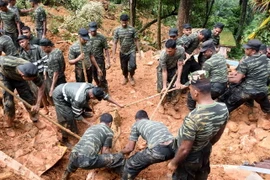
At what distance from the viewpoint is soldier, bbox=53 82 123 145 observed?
4.92 m

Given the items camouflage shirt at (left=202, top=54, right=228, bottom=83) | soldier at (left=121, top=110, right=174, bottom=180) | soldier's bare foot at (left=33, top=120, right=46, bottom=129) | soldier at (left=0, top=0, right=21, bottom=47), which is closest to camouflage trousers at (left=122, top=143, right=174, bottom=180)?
soldier at (left=121, top=110, right=174, bottom=180)

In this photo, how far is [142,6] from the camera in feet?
45.1

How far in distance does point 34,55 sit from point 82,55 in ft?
3.25

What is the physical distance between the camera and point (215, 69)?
568 centimetres

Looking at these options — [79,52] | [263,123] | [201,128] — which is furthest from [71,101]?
[263,123]

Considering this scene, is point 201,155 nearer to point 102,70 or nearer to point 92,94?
point 92,94

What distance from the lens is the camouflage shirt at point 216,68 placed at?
5.62m

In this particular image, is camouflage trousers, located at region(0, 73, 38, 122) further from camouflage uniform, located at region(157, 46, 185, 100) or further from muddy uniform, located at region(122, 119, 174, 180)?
camouflage uniform, located at region(157, 46, 185, 100)

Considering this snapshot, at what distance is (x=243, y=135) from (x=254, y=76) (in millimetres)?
1245

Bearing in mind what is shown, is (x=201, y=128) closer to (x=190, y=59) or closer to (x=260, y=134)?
(x=260, y=134)

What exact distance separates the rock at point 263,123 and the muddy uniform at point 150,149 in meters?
2.66

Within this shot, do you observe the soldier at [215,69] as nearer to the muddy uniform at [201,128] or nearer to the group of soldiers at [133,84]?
the group of soldiers at [133,84]

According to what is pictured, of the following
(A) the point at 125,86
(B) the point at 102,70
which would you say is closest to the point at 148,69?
(A) the point at 125,86

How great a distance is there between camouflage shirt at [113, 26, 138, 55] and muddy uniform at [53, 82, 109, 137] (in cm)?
247
